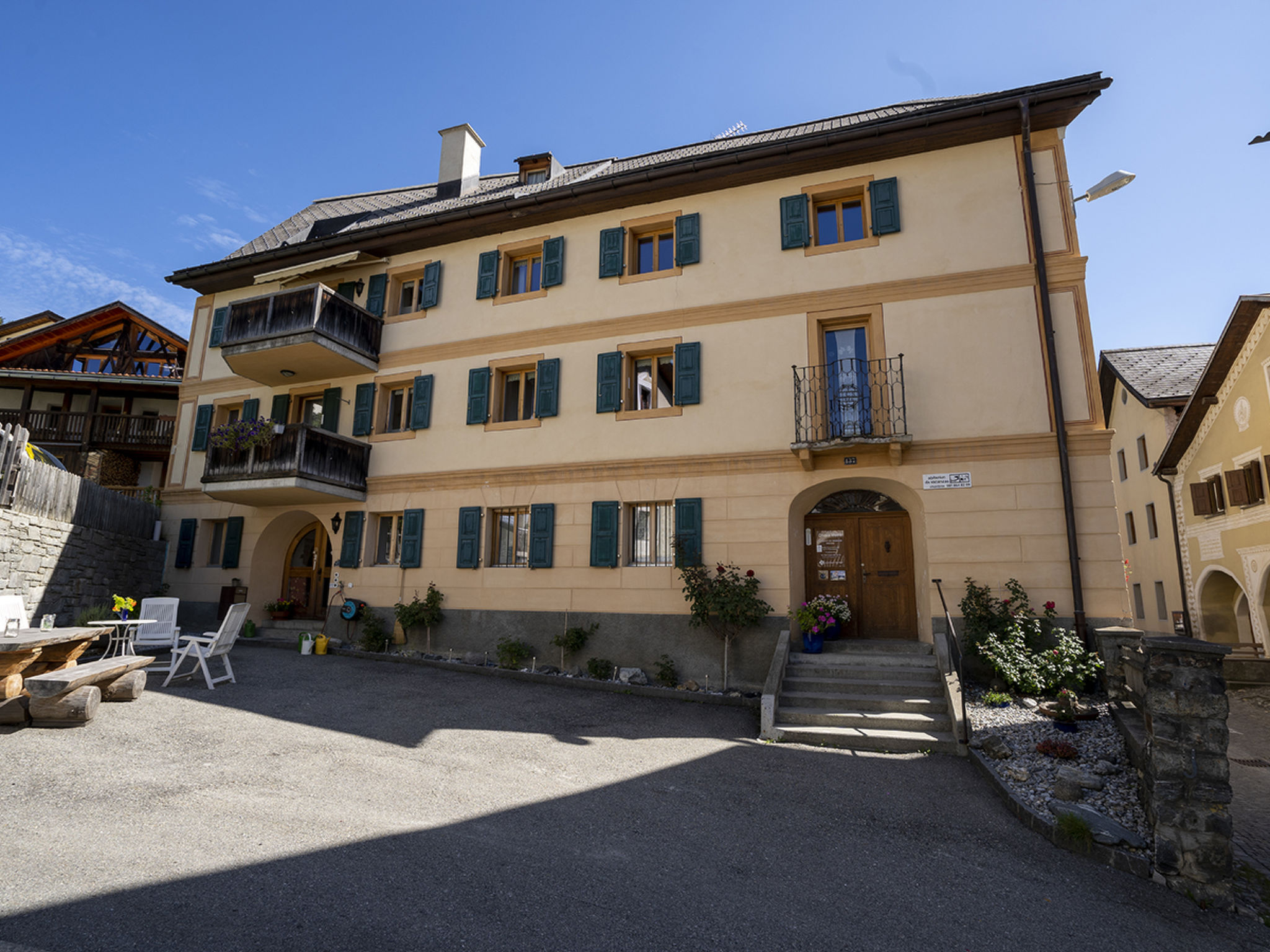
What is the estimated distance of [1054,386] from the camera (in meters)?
9.82

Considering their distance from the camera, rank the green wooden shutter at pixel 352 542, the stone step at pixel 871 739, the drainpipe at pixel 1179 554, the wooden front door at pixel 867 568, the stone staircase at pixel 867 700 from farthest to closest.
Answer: the drainpipe at pixel 1179 554
the green wooden shutter at pixel 352 542
the wooden front door at pixel 867 568
the stone staircase at pixel 867 700
the stone step at pixel 871 739

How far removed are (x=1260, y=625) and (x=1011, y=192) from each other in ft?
43.9

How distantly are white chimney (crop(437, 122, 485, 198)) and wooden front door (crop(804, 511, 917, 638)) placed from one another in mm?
12561

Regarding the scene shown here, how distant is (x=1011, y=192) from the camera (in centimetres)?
1079

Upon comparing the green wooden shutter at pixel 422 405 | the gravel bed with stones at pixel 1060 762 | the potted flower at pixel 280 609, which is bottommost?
the gravel bed with stones at pixel 1060 762

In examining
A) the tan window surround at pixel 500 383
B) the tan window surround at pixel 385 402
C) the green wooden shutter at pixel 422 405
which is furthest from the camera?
the tan window surround at pixel 385 402

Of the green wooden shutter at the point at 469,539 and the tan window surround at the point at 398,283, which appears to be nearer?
the green wooden shutter at the point at 469,539

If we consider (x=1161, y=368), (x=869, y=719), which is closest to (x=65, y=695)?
(x=869, y=719)

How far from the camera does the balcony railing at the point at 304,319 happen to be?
535 inches

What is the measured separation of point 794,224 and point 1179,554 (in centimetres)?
1744

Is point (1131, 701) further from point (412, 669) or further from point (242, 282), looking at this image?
point (242, 282)

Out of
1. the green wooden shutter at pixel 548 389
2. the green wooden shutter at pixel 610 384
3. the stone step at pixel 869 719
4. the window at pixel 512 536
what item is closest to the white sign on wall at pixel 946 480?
the stone step at pixel 869 719

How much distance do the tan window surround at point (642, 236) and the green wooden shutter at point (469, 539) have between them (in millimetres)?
5179

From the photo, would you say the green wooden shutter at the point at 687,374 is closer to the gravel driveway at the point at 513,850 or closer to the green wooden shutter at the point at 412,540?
the green wooden shutter at the point at 412,540
